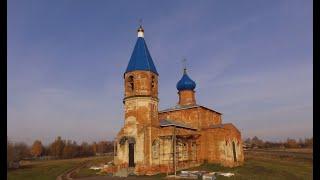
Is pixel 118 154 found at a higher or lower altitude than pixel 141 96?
lower

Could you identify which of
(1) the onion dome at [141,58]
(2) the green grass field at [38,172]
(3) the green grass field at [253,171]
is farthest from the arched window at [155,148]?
(2) the green grass field at [38,172]

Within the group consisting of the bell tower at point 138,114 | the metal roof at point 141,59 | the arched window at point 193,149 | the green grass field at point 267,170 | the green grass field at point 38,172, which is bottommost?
the green grass field at point 38,172

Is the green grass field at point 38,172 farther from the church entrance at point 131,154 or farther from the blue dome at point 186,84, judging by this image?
the blue dome at point 186,84

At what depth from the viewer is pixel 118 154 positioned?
23.9 meters

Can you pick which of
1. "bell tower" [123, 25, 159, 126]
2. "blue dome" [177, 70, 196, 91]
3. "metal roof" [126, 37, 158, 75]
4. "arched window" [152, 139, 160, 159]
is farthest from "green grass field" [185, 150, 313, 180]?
"metal roof" [126, 37, 158, 75]

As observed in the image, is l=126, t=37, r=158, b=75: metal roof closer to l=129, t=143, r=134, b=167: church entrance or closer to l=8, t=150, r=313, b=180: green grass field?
l=129, t=143, r=134, b=167: church entrance

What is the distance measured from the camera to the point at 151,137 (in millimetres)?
23016

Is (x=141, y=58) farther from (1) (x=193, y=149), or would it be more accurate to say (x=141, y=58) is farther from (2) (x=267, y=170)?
(2) (x=267, y=170)

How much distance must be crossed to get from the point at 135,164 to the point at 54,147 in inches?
2352

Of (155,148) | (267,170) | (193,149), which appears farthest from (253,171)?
(155,148)

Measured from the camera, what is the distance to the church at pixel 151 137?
22.8 m
